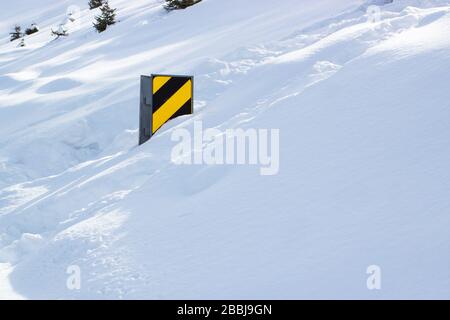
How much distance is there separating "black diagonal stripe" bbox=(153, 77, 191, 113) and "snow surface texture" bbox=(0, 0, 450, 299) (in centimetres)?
28

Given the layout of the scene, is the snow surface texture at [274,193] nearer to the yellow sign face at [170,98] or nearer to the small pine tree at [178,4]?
the yellow sign face at [170,98]

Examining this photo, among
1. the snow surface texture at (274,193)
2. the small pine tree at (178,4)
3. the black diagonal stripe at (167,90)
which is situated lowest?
the snow surface texture at (274,193)

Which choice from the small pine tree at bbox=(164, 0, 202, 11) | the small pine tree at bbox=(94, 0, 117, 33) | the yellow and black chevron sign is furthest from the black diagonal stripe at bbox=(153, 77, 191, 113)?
the small pine tree at bbox=(94, 0, 117, 33)

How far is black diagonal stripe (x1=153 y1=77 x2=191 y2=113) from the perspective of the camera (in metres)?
5.84

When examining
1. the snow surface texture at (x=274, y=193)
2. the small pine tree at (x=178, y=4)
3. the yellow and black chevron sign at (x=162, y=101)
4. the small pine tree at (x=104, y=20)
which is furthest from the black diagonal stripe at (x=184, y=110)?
the small pine tree at (x=104, y=20)

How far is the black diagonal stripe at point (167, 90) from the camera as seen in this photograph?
5.84m

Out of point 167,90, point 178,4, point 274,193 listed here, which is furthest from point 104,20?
point 274,193

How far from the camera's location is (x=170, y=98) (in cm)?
597

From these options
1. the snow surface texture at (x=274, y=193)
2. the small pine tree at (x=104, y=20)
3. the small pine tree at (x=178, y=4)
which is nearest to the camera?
the snow surface texture at (x=274, y=193)

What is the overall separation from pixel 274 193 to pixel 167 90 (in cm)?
273

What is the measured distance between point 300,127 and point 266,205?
38.2 inches

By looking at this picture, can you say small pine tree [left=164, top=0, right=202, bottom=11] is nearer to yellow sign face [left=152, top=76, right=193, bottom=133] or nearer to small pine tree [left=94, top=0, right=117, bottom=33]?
small pine tree [left=94, top=0, right=117, bottom=33]

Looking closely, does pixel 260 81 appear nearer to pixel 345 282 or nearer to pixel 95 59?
pixel 345 282

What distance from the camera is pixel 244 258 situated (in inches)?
118
